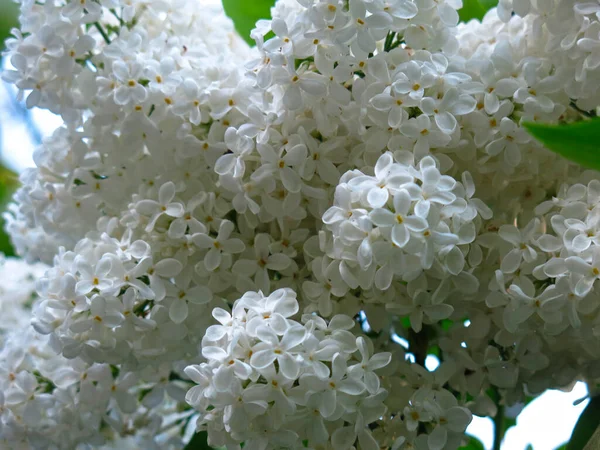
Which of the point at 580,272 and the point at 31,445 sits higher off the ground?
the point at 580,272

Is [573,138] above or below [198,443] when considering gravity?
above

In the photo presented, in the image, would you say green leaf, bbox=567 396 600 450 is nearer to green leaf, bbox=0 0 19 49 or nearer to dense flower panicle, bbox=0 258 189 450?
dense flower panicle, bbox=0 258 189 450

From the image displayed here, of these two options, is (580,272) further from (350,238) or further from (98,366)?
(98,366)

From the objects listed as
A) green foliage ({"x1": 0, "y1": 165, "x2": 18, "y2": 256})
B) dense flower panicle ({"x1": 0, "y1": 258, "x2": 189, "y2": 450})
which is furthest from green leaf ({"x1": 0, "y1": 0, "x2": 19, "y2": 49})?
dense flower panicle ({"x1": 0, "y1": 258, "x2": 189, "y2": 450})

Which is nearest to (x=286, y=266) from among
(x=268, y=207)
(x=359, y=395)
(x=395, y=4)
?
(x=268, y=207)

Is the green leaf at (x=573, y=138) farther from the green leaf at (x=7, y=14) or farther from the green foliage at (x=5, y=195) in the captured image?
the green leaf at (x=7, y=14)

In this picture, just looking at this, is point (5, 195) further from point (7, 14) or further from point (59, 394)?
point (59, 394)

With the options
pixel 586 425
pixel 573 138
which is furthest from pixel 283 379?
pixel 586 425
